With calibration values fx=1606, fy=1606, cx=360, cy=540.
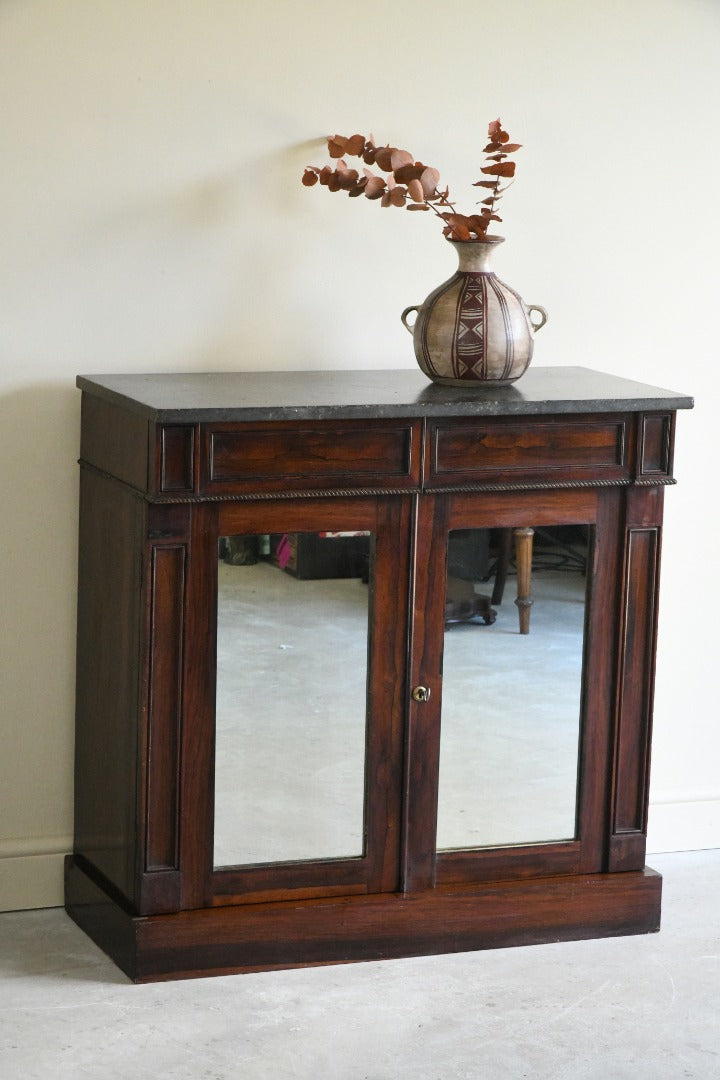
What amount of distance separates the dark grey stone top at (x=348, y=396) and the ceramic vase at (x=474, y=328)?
38mm

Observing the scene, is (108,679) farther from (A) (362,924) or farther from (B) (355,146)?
(B) (355,146)

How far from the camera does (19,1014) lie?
2816 millimetres

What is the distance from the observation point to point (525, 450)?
3.06 metres

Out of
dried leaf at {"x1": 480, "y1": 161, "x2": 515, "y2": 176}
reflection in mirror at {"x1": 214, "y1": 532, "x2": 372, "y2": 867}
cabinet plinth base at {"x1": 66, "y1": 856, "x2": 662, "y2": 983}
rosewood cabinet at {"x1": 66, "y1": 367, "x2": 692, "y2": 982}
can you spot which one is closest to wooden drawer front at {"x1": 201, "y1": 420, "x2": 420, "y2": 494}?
rosewood cabinet at {"x1": 66, "y1": 367, "x2": 692, "y2": 982}

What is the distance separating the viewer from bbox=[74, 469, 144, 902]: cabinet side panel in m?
2.96

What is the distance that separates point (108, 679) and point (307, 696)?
0.39m

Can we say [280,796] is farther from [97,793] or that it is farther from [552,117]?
[552,117]

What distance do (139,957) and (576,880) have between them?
90 cm

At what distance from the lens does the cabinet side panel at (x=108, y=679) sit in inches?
116

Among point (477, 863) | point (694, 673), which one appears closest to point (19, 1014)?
point (477, 863)

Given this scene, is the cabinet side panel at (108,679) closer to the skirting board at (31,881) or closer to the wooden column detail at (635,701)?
the skirting board at (31,881)

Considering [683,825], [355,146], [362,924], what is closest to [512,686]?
[362,924]

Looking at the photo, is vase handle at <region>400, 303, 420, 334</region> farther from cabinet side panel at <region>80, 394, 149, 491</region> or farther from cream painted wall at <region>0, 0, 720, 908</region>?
cabinet side panel at <region>80, 394, 149, 491</region>

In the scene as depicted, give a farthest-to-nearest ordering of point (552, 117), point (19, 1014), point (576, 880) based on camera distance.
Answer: point (552, 117), point (576, 880), point (19, 1014)
